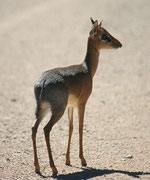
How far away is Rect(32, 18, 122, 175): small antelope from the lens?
6684 millimetres

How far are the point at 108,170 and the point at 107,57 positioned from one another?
10.1 m

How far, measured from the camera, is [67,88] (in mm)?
6953

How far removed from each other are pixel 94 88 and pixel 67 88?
5964 millimetres

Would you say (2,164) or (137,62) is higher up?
(137,62)

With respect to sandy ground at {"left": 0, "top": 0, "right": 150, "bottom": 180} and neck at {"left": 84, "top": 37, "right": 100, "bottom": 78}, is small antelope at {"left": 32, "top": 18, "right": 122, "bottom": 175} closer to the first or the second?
neck at {"left": 84, "top": 37, "right": 100, "bottom": 78}

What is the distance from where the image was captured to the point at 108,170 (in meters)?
7.01

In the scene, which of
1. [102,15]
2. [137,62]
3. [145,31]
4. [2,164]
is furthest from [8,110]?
[102,15]

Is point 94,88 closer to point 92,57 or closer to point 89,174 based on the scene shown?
point 92,57

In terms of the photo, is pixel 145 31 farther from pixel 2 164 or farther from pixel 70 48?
pixel 2 164

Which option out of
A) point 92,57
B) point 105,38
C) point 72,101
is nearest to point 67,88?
point 72,101

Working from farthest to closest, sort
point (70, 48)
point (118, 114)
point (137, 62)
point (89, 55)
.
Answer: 1. point (70, 48)
2. point (137, 62)
3. point (118, 114)
4. point (89, 55)

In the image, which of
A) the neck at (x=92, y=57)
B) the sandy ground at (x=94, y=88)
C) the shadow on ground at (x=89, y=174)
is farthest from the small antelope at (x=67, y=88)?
the sandy ground at (x=94, y=88)

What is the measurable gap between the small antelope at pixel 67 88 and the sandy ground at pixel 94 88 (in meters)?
0.75

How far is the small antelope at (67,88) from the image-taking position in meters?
6.68
